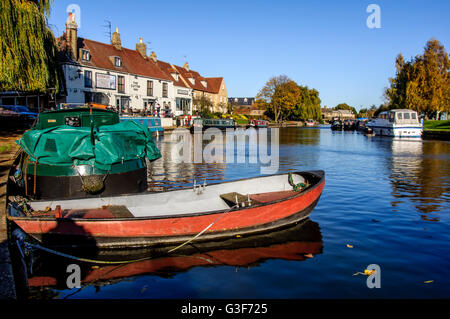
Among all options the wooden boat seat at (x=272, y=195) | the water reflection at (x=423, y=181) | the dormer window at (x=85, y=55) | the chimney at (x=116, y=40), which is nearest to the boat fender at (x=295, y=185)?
the wooden boat seat at (x=272, y=195)

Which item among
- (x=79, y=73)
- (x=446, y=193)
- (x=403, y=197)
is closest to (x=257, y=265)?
(x=403, y=197)

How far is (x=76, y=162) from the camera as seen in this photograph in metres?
11.2

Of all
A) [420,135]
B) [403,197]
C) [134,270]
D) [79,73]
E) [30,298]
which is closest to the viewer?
[30,298]

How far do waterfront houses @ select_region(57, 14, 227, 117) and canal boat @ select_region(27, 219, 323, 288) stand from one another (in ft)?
121

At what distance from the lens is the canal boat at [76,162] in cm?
1096

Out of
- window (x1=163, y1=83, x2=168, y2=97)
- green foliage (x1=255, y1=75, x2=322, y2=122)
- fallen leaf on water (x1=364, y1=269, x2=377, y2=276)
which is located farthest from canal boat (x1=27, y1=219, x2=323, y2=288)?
green foliage (x1=255, y1=75, x2=322, y2=122)

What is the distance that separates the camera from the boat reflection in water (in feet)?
25.0

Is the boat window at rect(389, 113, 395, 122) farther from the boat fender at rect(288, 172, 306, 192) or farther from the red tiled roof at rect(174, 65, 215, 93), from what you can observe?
the boat fender at rect(288, 172, 306, 192)

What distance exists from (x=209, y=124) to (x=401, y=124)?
94.4 ft

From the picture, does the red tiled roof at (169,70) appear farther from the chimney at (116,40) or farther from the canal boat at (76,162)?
the canal boat at (76,162)

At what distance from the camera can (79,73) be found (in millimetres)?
42906

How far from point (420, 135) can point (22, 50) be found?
4868 cm

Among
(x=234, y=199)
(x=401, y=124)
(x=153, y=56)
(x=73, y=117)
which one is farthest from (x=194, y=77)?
(x=234, y=199)
